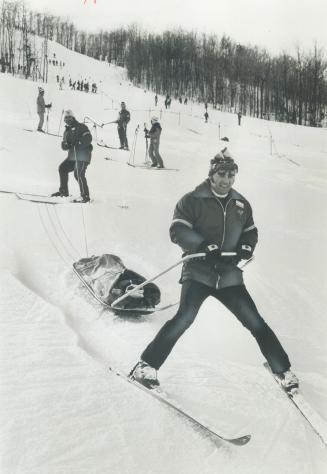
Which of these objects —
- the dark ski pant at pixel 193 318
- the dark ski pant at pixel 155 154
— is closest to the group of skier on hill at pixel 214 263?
the dark ski pant at pixel 193 318

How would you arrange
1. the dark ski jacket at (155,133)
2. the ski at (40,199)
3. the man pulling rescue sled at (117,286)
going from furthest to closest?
the dark ski jacket at (155,133), the ski at (40,199), the man pulling rescue sled at (117,286)

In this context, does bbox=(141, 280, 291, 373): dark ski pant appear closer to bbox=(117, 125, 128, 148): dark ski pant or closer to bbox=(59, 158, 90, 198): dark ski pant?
bbox=(59, 158, 90, 198): dark ski pant

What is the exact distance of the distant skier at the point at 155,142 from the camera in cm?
945

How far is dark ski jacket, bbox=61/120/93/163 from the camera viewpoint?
6004 mm

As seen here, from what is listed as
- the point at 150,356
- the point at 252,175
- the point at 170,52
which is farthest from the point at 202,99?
the point at 150,356

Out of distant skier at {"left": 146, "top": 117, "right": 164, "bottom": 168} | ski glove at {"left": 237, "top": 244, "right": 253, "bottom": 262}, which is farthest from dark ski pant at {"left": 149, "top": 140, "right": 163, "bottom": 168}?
ski glove at {"left": 237, "top": 244, "right": 253, "bottom": 262}

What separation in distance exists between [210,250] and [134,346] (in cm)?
93

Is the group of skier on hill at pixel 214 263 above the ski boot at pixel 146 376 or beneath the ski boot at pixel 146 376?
above

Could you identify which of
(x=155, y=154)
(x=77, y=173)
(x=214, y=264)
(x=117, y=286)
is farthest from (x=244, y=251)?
(x=155, y=154)

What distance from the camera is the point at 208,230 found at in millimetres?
2262

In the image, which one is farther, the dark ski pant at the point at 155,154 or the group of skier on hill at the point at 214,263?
the dark ski pant at the point at 155,154

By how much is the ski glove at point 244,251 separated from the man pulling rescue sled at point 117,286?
1177 millimetres

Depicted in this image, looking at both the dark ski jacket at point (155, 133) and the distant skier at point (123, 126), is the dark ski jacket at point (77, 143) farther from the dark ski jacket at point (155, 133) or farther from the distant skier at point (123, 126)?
the distant skier at point (123, 126)

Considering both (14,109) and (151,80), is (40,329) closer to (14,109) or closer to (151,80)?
(14,109)
